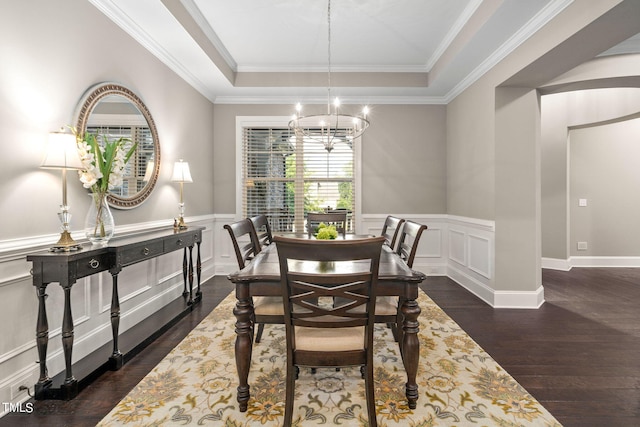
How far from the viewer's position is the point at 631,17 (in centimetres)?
210

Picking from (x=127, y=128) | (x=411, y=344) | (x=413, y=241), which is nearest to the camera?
(x=411, y=344)

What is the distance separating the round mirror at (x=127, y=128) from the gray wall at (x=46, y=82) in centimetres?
8

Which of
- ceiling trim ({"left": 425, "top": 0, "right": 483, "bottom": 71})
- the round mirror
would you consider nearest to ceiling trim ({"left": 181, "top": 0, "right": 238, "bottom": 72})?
the round mirror

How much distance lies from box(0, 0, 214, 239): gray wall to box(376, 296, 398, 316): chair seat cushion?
2239 mm

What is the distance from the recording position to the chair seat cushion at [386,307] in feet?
6.21

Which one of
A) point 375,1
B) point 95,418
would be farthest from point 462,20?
point 95,418

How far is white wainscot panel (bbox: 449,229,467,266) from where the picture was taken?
4229 millimetres

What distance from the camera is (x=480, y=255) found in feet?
12.5

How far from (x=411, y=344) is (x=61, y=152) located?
2.37 meters

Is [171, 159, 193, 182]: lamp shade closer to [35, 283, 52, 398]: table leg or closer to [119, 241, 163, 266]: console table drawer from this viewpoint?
[119, 241, 163, 266]: console table drawer

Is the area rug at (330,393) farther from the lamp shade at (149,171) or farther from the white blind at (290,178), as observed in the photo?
the white blind at (290,178)

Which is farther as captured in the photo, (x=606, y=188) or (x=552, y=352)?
(x=606, y=188)

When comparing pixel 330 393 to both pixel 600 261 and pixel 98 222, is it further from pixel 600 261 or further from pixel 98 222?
pixel 600 261

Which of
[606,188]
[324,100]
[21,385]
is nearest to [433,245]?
[324,100]
